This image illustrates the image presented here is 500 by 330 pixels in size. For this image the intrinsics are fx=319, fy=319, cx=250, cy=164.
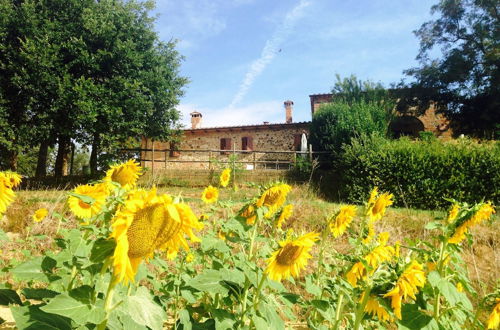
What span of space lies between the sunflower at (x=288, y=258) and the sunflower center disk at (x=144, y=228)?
76 cm

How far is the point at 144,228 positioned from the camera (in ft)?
2.58

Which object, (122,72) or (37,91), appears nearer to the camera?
(37,91)

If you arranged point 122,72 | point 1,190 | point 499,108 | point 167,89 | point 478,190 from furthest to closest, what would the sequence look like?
point 499,108 < point 167,89 < point 122,72 < point 478,190 < point 1,190

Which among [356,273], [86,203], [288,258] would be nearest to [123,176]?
[86,203]

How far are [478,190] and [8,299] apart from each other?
12388mm

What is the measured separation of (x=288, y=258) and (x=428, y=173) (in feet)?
36.3

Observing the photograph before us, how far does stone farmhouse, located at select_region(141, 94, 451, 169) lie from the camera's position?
22.4 meters

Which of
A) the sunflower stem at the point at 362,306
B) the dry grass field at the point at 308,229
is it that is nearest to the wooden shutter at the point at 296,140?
the dry grass field at the point at 308,229

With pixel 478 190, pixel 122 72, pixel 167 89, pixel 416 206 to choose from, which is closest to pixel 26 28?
pixel 122 72

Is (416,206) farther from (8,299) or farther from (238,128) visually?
(238,128)

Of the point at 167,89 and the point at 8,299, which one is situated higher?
the point at 167,89

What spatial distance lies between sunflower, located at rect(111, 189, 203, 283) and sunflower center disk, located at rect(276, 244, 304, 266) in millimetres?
731

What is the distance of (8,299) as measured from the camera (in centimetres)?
113

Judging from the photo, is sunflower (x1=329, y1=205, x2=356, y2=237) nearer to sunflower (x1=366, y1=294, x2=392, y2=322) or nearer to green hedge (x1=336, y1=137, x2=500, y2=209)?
sunflower (x1=366, y1=294, x2=392, y2=322)
